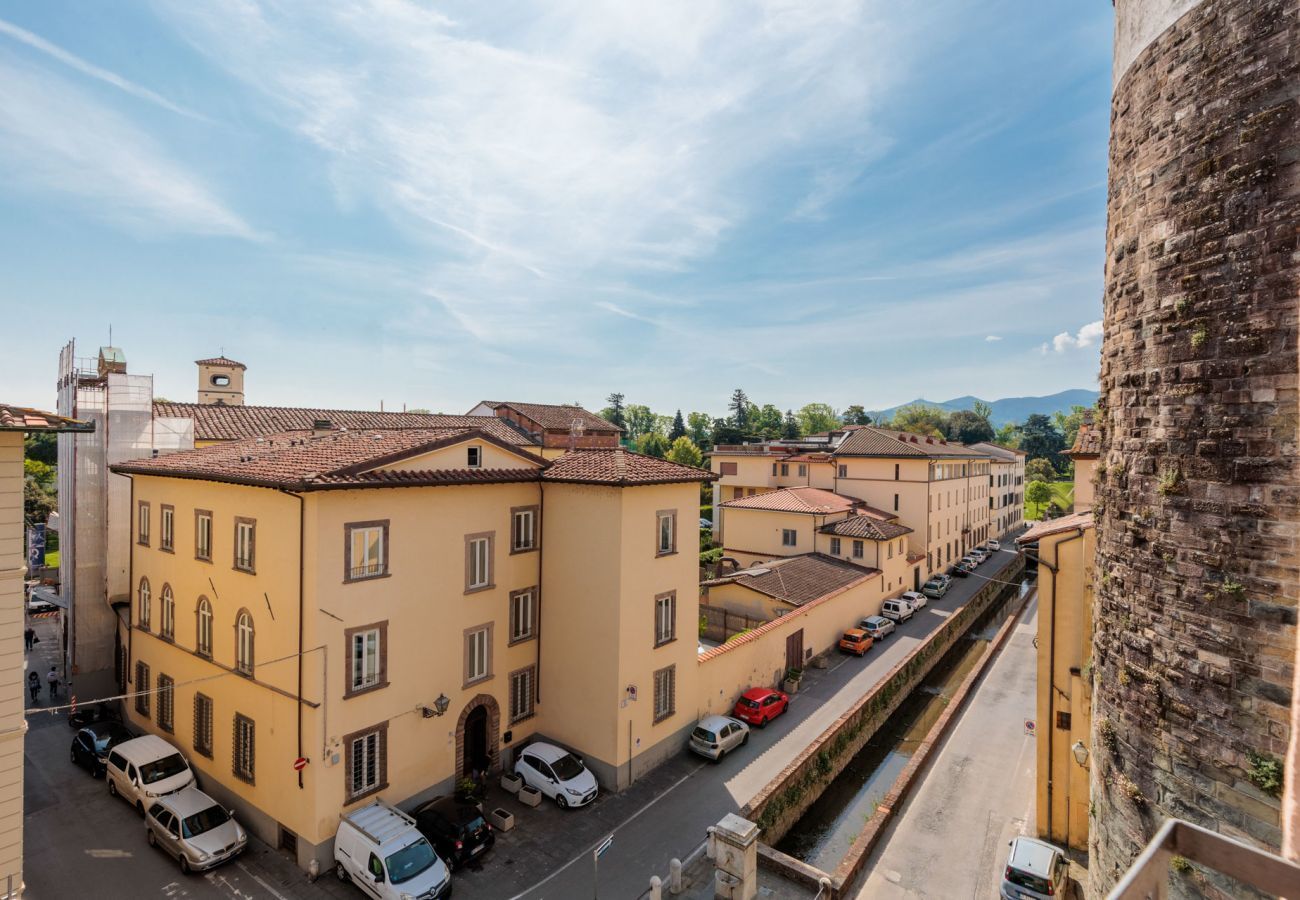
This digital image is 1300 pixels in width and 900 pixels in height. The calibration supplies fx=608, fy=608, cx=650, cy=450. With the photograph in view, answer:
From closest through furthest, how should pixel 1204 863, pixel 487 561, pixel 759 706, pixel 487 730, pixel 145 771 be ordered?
pixel 1204 863, pixel 145 771, pixel 487 561, pixel 487 730, pixel 759 706

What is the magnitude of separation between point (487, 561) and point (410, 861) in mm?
6015

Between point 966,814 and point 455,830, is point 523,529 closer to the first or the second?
point 455,830

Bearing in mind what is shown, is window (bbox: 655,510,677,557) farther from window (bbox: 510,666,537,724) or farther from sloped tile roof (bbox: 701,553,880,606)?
sloped tile roof (bbox: 701,553,880,606)

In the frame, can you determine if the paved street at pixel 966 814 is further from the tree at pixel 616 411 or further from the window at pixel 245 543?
the tree at pixel 616 411

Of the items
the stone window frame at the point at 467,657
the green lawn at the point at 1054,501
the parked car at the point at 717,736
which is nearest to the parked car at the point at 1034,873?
the parked car at the point at 717,736

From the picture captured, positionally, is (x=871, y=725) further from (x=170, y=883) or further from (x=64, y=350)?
(x=64, y=350)

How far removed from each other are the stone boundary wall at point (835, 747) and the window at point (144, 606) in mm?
16278

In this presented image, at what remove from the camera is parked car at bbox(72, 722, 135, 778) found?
14.9 m

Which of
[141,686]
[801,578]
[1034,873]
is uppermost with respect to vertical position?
[801,578]

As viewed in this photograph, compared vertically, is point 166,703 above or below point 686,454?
below

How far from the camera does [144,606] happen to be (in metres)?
16.5

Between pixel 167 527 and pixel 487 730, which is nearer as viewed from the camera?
pixel 487 730

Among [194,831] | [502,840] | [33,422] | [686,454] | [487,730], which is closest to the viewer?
[33,422]

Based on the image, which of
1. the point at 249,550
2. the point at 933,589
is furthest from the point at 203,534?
the point at 933,589
